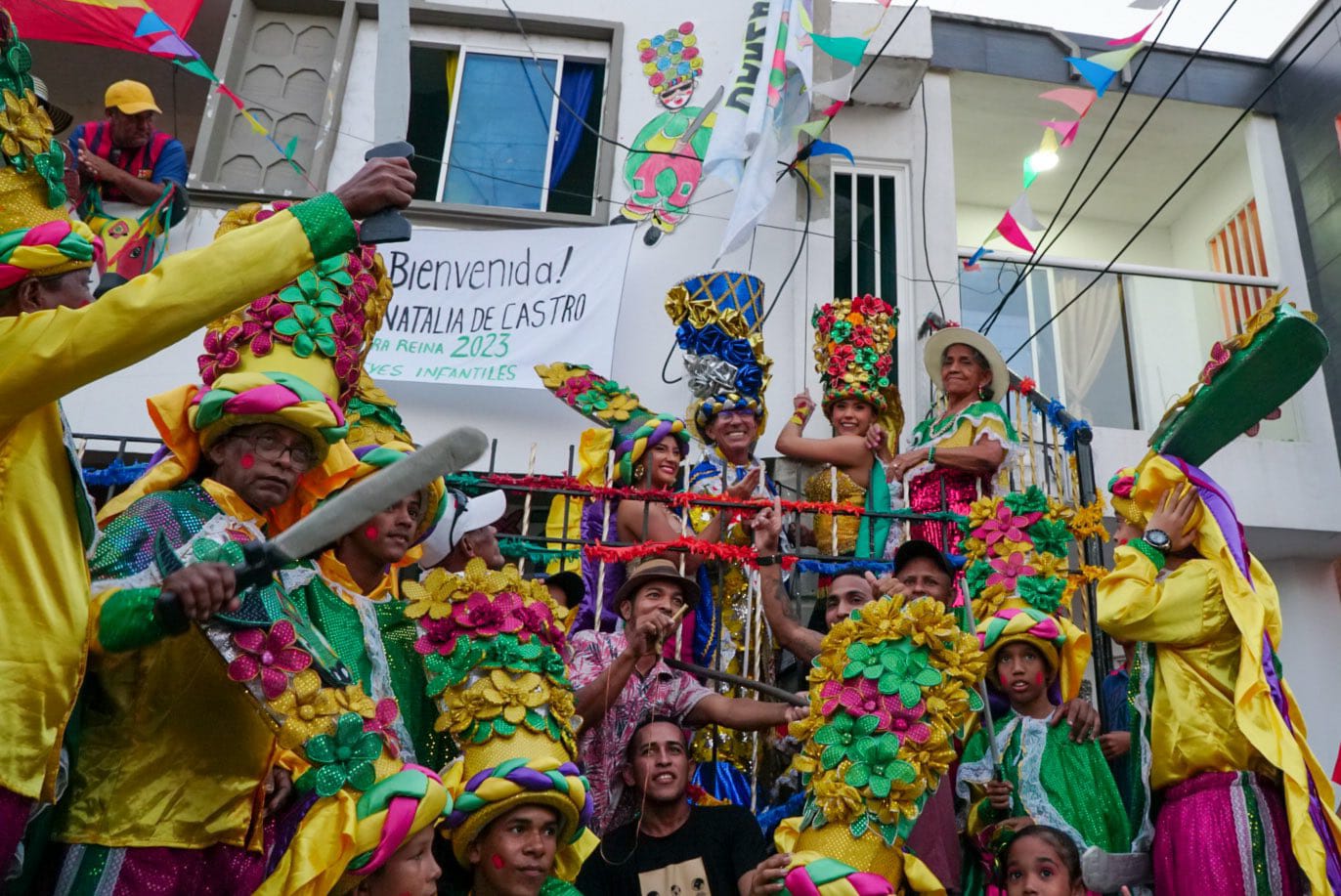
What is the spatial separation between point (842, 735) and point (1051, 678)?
1.45 meters

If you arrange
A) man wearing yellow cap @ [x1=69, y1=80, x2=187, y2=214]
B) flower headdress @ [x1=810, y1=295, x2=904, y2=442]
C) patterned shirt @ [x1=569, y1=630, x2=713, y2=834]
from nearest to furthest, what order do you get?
patterned shirt @ [x1=569, y1=630, x2=713, y2=834]
flower headdress @ [x1=810, y1=295, x2=904, y2=442]
man wearing yellow cap @ [x1=69, y1=80, x2=187, y2=214]

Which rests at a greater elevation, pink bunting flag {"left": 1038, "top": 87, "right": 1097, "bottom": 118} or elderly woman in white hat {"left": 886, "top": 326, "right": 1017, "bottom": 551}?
pink bunting flag {"left": 1038, "top": 87, "right": 1097, "bottom": 118}

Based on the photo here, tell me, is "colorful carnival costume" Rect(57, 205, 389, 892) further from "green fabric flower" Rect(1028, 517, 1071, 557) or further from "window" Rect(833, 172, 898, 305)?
"window" Rect(833, 172, 898, 305)

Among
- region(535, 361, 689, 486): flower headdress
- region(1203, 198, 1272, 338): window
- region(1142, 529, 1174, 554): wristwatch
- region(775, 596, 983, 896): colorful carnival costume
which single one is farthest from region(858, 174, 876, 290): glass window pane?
region(775, 596, 983, 896): colorful carnival costume

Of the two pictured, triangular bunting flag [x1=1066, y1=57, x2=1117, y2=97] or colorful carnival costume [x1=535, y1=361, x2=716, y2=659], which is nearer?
colorful carnival costume [x1=535, y1=361, x2=716, y2=659]

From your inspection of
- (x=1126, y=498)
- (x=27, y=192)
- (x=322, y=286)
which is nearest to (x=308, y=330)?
(x=322, y=286)

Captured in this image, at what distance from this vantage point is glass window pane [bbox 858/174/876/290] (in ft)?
28.5

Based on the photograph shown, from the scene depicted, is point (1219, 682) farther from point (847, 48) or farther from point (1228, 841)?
point (847, 48)

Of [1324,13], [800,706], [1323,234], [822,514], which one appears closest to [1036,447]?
[822,514]

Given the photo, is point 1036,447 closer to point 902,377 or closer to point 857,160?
point 902,377

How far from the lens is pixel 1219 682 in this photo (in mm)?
4059

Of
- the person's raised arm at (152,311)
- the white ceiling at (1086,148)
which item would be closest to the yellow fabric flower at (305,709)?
the person's raised arm at (152,311)

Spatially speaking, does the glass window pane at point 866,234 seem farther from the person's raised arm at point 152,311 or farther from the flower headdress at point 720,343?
the person's raised arm at point 152,311

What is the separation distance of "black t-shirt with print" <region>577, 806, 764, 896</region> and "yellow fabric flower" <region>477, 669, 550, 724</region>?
80 centimetres
